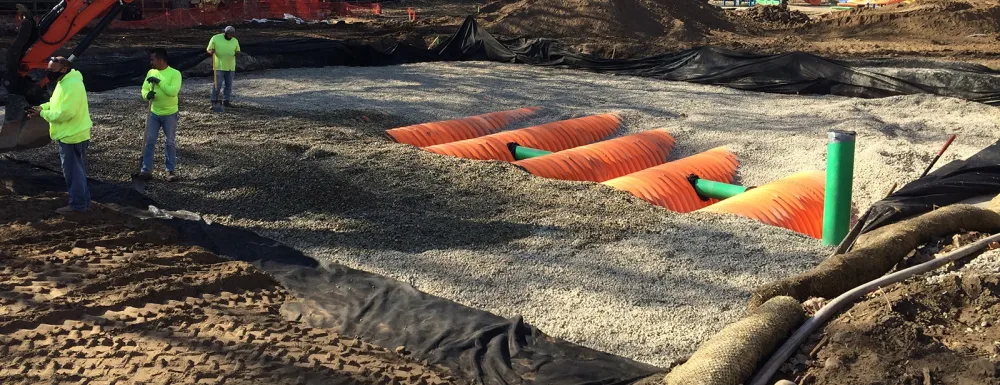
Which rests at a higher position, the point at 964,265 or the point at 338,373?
the point at 964,265

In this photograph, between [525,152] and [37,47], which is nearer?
[525,152]

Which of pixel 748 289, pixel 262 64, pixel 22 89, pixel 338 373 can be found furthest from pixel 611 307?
pixel 262 64

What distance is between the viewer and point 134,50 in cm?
1920

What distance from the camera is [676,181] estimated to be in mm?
9273

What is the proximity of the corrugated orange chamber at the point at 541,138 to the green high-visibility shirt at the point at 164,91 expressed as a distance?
3.04 metres

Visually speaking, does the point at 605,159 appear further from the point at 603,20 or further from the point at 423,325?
the point at 603,20

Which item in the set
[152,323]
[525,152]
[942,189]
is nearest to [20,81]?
[525,152]

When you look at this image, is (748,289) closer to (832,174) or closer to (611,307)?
(611,307)

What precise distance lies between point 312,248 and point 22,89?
21.8ft

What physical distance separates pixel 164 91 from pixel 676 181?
5.59 meters

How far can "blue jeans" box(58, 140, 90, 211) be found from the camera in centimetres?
747

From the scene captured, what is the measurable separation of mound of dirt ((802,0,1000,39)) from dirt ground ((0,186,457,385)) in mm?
23672

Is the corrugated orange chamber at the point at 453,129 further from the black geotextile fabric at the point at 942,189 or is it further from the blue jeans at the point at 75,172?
the black geotextile fabric at the point at 942,189

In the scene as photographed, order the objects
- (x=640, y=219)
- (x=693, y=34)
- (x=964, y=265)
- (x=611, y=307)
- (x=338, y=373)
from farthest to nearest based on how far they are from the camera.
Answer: (x=693, y=34) < (x=640, y=219) < (x=611, y=307) < (x=964, y=265) < (x=338, y=373)
